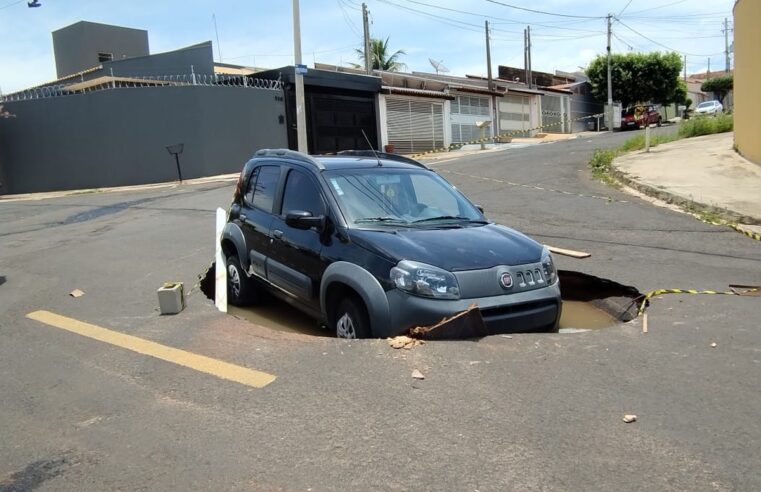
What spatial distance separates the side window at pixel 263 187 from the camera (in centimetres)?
→ 647

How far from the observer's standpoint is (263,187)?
22.0 ft

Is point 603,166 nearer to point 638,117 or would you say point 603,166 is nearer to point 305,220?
point 305,220

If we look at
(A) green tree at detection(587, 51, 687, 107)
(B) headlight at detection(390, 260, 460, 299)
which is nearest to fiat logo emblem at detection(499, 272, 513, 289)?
(B) headlight at detection(390, 260, 460, 299)

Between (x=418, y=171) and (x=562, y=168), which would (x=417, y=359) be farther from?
(x=562, y=168)

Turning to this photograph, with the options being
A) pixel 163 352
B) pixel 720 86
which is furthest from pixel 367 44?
pixel 720 86

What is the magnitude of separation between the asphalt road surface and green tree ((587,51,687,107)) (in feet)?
176

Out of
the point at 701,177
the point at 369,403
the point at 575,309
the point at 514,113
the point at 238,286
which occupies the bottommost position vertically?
the point at 575,309

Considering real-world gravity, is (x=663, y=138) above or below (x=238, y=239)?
above

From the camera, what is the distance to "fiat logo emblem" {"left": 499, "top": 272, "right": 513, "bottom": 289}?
473 cm

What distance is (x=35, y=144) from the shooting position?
82.4 feet

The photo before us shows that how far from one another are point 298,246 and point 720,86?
256ft

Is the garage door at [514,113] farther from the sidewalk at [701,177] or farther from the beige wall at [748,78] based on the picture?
the beige wall at [748,78]

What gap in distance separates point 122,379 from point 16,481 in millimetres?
1295

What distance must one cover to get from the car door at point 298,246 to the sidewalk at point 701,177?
7850 millimetres
